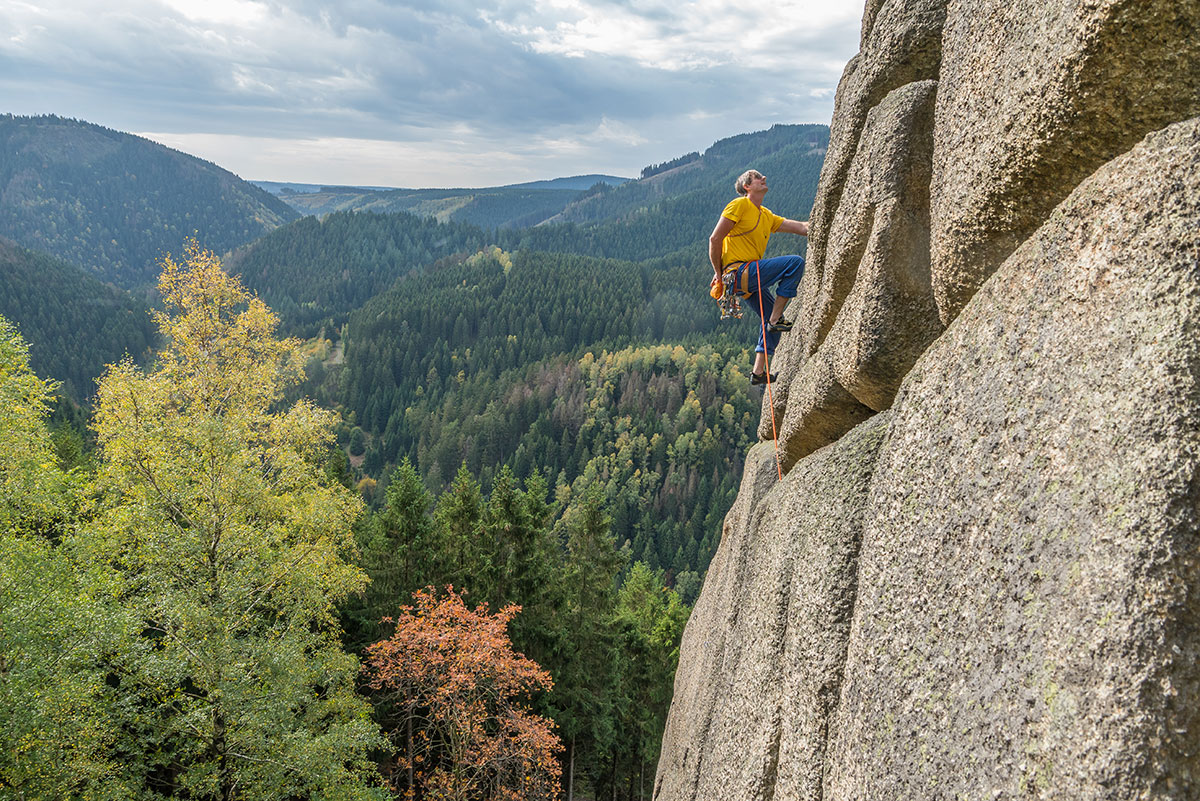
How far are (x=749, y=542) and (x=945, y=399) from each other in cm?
538

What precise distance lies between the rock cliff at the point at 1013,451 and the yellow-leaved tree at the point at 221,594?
444 inches

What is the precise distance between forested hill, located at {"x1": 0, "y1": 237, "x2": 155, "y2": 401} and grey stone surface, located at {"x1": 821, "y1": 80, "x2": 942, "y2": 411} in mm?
196679

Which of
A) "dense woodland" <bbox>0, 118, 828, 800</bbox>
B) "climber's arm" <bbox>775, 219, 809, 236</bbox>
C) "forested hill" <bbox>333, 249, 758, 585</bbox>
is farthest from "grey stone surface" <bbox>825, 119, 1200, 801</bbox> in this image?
"forested hill" <bbox>333, 249, 758, 585</bbox>

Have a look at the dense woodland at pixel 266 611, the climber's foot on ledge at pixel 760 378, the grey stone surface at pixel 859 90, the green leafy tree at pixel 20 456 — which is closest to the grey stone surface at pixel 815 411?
the grey stone surface at pixel 859 90

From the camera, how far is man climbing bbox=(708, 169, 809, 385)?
10.1 meters

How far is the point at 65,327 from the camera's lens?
600 ft

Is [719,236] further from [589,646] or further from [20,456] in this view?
[589,646]

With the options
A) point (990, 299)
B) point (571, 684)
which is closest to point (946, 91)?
point (990, 299)

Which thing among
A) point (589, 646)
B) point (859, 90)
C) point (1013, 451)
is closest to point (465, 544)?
point (589, 646)

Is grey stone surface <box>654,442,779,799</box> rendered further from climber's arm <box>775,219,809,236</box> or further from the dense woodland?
the dense woodland

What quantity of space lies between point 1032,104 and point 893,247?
2.29 metres

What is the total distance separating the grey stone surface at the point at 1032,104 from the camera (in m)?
3.67

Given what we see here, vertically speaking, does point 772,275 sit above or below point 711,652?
above

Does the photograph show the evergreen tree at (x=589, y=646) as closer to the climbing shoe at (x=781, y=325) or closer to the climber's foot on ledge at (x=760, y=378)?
the climber's foot on ledge at (x=760, y=378)
